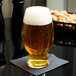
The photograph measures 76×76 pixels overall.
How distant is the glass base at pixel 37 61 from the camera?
0.61 metres

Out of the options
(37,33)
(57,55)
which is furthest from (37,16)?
(57,55)

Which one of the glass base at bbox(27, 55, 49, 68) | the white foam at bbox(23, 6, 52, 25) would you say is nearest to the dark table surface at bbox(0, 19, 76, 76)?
the glass base at bbox(27, 55, 49, 68)

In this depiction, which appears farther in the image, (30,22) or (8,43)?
(8,43)

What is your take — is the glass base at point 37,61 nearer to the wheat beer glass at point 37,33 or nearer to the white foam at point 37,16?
the wheat beer glass at point 37,33

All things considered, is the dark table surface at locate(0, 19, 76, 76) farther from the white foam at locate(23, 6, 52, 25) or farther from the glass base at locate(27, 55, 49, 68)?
the white foam at locate(23, 6, 52, 25)

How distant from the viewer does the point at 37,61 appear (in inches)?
24.3

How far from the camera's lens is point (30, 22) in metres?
0.59

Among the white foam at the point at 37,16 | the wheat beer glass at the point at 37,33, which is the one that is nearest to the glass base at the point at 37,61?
Result: the wheat beer glass at the point at 37,33

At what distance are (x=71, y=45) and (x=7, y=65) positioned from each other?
0.29 meters

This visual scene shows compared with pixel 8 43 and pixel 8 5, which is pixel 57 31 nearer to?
pixel 8 43

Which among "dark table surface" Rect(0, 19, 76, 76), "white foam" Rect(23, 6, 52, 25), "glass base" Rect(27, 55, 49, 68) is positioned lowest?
"dark table surface" Rect(0, 19, 76, 76)

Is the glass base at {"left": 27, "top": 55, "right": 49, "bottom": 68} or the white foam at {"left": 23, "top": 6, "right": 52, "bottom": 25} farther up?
the white foam at {"left": 23, "top": 6, "right": 52, "bottom": 25}

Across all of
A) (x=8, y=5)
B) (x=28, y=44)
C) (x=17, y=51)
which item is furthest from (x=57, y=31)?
(x=8, y=5)

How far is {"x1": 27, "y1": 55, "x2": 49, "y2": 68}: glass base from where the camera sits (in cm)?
61
